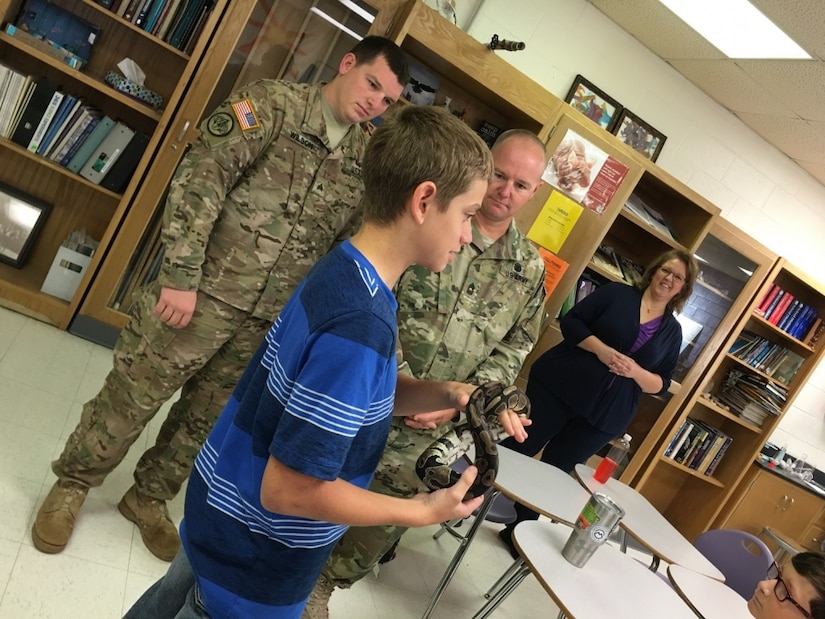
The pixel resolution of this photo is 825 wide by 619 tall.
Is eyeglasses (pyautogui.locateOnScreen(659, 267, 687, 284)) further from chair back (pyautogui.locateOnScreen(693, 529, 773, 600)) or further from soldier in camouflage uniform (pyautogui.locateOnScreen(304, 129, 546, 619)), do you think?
soldier in camouflage uniform (pyautogui.locateOnScreen(304, 129, 546, 619))

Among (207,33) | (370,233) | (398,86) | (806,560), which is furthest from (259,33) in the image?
(806,560)

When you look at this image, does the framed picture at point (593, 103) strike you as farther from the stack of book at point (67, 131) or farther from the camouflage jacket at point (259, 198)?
the stack of book at point (67, 131)

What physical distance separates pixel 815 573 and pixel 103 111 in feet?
10.9

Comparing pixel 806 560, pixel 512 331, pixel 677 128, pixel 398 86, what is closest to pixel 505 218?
pixel 512 331

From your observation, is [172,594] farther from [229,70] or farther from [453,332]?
[229,70]

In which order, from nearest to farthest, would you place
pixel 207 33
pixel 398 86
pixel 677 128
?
pixel 398 86
pixel 207 33
pixel 677 128

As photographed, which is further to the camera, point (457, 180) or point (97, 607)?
point (97, 607)

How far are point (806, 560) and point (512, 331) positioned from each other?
0.98 m

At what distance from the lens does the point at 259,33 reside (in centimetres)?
276

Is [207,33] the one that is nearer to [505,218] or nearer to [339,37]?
[339,37]

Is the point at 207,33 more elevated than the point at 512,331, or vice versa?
the point at 207,33

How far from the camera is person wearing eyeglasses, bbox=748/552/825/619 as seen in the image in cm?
150

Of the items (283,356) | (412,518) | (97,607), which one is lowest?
(97,607)

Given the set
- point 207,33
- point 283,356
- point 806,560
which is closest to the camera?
point 283,356
